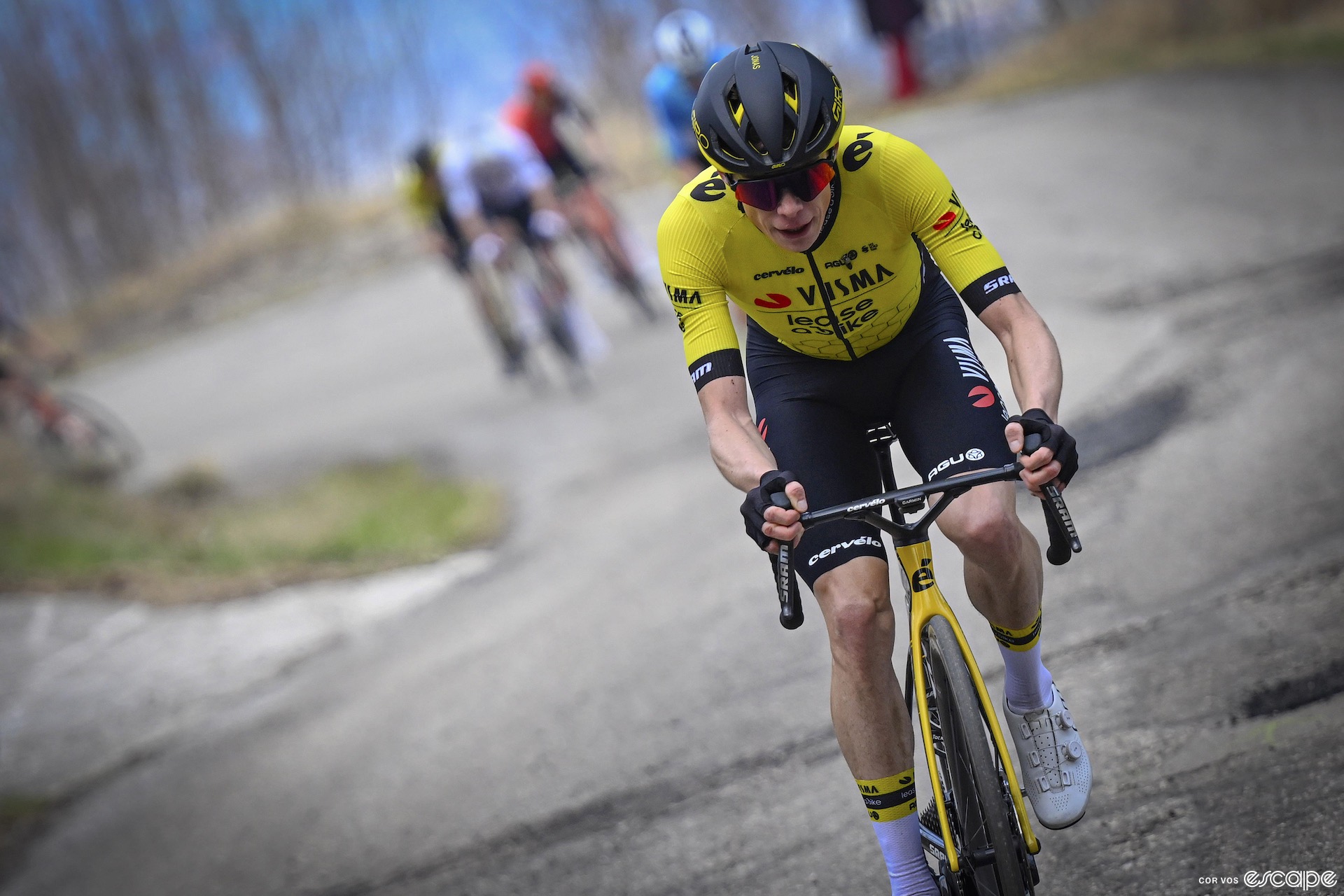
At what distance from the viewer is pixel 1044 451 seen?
2.66 meters

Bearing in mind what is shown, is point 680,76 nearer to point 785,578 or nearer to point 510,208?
point 510,208

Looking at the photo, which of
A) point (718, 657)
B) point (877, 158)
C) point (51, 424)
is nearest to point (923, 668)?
point (877, 158)

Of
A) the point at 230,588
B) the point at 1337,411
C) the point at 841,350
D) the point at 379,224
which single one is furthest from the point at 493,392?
the point at 379,224

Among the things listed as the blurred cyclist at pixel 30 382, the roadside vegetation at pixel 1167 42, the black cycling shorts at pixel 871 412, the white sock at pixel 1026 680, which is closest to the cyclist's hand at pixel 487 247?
the blurred cyclist at pixel 30 382

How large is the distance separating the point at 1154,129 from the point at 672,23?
5.82 m

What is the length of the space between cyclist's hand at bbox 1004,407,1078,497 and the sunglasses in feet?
2.70

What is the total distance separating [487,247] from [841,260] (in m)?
6.84

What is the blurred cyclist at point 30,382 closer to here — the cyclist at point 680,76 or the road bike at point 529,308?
the road bike at point 529,308

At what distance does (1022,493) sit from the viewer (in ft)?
19.3

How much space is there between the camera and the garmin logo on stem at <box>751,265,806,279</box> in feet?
10.8

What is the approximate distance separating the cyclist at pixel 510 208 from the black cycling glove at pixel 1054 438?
24.5 feet

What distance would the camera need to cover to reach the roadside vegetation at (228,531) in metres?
8.41

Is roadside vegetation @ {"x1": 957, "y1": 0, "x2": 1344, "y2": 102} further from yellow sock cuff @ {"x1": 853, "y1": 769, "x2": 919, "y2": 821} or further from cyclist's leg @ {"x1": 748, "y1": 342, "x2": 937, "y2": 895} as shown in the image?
yellow sock cuff @ {"x1": 853, "y1": 769, "x2": 919, "y2": 821}

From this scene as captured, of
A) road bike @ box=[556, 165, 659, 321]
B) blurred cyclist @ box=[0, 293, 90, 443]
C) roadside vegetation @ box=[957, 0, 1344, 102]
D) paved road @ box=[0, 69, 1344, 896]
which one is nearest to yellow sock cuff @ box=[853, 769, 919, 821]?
paved road @ box=[0, 69, 1344, 896]
